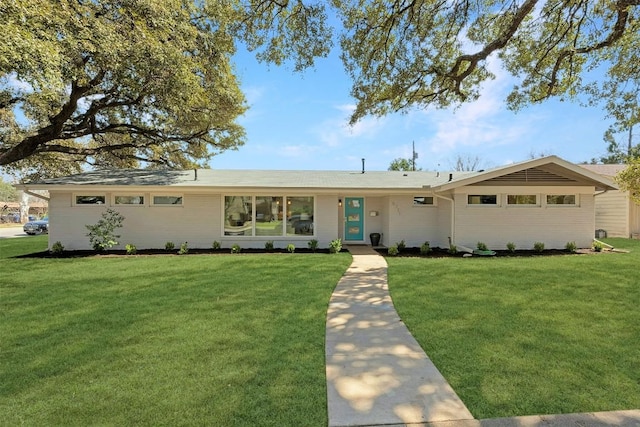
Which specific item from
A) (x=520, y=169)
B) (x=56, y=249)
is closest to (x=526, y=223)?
(x=520, y=169)

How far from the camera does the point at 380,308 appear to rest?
18.7 ft

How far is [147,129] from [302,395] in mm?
15673

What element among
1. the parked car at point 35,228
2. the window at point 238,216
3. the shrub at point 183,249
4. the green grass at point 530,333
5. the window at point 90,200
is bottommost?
the green grass at point 530,333

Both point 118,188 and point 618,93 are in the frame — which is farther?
point 118,188

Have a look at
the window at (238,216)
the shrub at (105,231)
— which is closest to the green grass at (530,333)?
the window at (238,216)

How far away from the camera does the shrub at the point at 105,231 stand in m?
12.0

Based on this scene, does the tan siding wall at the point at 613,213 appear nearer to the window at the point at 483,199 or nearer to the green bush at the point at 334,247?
the window at the point at 483,199

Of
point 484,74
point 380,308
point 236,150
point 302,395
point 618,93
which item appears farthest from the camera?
point 236,150

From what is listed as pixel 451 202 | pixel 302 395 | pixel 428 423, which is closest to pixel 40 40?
pixel 302 395

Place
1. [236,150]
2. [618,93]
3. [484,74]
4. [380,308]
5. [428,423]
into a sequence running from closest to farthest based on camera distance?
[428,423] → [380,308] → [618,93] → [484,74] → [236,150]

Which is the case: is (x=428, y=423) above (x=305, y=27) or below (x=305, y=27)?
below

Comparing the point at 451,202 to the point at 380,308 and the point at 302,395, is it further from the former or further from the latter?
the point at 302,395

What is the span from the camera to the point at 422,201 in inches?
532

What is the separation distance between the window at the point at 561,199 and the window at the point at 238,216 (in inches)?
435
